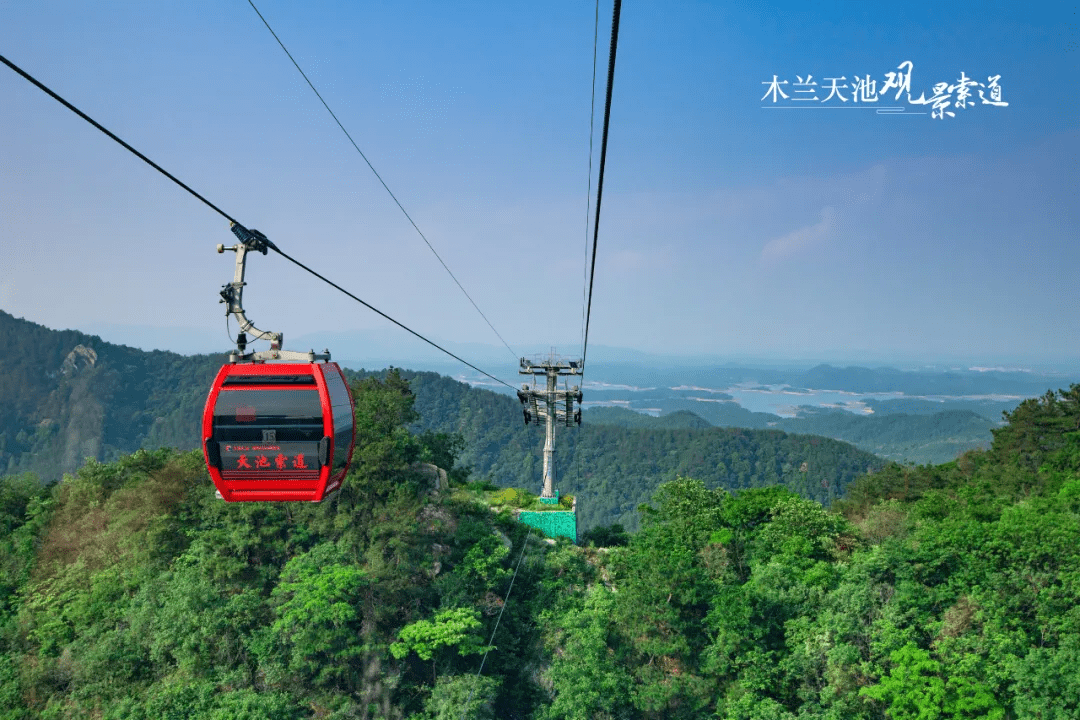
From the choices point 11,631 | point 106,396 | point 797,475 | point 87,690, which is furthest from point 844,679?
point 106,396

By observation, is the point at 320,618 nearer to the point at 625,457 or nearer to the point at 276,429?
the point at 276,429

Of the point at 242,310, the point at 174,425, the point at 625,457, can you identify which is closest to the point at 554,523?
the point at 242,310

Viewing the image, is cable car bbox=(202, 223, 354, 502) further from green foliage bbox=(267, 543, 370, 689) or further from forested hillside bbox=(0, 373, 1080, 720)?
forested hillside bbox=(0, 373, 1080, 720)

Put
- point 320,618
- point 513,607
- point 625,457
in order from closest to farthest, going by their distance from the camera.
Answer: point 320,618 → point 513,607 → point 625,457

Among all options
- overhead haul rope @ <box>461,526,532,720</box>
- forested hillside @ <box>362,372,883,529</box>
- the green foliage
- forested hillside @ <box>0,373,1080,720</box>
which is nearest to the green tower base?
overhead haul rope @ <box>461,526,532,720</box>

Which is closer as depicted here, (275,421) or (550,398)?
(275,421)

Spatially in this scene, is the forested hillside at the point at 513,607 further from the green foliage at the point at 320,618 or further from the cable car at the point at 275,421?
the cable car at the point at 275,421

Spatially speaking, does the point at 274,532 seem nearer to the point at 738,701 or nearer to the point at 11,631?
the point at 11,631
